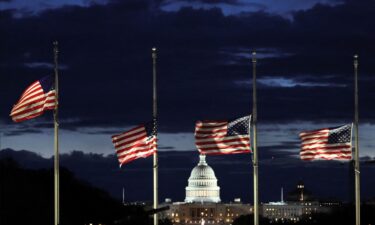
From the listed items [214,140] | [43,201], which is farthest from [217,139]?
[43,201]

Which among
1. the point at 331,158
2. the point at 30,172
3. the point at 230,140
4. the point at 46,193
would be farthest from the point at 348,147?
the point at 30,172

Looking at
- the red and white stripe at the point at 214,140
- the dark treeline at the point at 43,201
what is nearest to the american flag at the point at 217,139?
the red and white stripe at the point at 214,140

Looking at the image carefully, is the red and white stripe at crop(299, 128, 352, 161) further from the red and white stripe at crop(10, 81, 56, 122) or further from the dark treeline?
the dark treeline

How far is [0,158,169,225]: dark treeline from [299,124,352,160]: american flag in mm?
20709

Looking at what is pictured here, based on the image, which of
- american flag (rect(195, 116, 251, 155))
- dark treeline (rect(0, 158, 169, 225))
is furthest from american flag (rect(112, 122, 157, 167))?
dark treeline (rect(0, 158, 169, 225))

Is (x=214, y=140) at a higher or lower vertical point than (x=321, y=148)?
higher

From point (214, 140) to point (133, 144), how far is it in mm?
4372

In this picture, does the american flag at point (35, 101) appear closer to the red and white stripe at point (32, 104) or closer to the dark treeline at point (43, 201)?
the red and white stripe at point (32, 104)

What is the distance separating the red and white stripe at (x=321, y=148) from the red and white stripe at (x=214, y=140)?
3.72m

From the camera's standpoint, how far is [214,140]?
250 feet

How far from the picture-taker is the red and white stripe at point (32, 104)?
74.8m

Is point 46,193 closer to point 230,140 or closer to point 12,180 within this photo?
point 12,180

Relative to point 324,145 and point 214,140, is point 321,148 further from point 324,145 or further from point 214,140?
point 214,140

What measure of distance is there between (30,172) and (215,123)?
86.0 m
